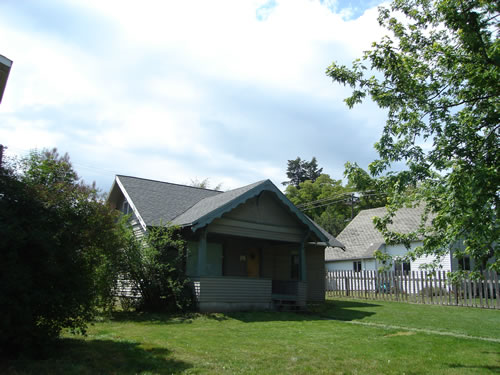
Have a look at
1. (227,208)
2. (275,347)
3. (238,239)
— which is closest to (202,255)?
(227,208)

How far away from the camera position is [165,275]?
15.3m

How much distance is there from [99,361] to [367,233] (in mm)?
30012

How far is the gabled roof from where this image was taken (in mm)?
16181

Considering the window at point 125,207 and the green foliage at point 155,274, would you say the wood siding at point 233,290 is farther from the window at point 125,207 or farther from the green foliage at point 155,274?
the window at point 125,207

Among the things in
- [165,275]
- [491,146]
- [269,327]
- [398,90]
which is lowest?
[269,327]

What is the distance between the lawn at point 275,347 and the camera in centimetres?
696

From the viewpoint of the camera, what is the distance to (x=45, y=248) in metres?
6.94

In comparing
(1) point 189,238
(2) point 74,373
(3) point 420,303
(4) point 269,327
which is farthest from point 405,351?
(3) point 420,303

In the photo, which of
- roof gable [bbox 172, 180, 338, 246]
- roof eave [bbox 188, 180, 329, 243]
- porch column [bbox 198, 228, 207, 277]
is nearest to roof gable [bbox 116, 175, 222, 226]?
roof gable [bbox 172, 180, 338, 246]

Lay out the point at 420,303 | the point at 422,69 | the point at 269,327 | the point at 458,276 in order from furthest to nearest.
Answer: the point at 420,303, the point at 269,327, the point at 422,69, the point at 458,276

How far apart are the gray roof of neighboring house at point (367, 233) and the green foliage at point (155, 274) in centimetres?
1787

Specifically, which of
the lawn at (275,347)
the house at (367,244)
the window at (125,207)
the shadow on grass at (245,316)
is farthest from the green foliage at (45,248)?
the house at (367,244)

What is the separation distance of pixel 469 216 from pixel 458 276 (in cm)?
179

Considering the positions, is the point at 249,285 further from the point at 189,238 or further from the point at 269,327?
the point at 269,327
